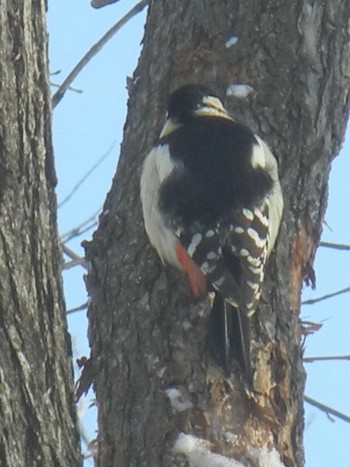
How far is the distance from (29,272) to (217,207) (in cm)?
129

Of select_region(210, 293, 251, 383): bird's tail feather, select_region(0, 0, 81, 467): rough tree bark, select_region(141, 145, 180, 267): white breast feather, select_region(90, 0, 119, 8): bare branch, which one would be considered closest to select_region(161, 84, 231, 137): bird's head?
select_region(141, 145, 180, 267): white breast feather

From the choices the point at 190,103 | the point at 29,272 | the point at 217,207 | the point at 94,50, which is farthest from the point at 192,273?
the point at 94,50

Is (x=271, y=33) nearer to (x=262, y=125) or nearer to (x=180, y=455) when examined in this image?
(x=262, y=125)

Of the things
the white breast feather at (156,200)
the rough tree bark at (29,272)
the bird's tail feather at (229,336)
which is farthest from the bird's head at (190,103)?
the rough tree bark at (29,272)

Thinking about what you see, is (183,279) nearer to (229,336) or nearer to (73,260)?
(229,336)

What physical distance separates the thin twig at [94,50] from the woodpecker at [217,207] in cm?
56

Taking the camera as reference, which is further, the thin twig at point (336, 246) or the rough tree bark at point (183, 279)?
the thin twig at point (336, 246)

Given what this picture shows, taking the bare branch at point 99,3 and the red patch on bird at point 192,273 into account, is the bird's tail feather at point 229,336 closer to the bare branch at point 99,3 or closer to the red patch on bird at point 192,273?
the red patch on bird at point 192,273

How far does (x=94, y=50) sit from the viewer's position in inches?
175

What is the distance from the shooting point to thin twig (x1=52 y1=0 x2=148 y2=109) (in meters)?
4.16

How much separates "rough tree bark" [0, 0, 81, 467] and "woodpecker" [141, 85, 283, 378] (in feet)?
2.49

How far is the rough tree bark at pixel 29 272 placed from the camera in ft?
7.00

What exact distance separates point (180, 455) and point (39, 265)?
2.36 ft

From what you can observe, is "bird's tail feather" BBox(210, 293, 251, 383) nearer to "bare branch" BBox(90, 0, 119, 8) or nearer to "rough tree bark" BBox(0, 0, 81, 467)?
"rough tree bark" BBox(0, 0, 81, 467)
